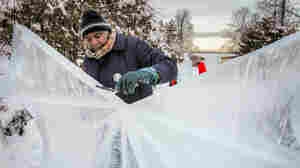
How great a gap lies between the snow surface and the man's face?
26.5 inches

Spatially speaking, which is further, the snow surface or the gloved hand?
the gloved hand

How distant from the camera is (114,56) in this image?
6.66ft

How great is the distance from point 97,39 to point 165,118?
105cm

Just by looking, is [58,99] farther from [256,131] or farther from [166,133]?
[256,131]

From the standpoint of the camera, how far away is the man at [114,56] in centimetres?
172

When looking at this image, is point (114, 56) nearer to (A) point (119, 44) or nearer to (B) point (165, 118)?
(A) point (119, 44)

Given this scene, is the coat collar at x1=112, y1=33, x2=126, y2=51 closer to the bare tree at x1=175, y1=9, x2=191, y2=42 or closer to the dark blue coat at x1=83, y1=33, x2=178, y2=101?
the dark blue coat at x1=83, y1=33, x2=178, y2=101

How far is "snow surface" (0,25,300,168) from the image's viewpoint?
0.96m

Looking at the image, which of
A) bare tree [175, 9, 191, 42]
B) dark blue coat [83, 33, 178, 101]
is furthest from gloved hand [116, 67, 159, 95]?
bare tree [175, 9, 191, 42]

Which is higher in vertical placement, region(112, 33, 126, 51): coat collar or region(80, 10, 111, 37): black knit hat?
region(80, 10, 111, 37): black knit hat

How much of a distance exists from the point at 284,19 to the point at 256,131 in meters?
19.4

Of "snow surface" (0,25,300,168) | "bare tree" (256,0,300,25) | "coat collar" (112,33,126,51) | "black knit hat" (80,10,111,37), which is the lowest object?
"snow surface" (0,25,300,168)

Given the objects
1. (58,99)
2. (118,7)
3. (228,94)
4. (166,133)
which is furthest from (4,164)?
(118,7)

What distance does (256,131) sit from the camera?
1068 mm
